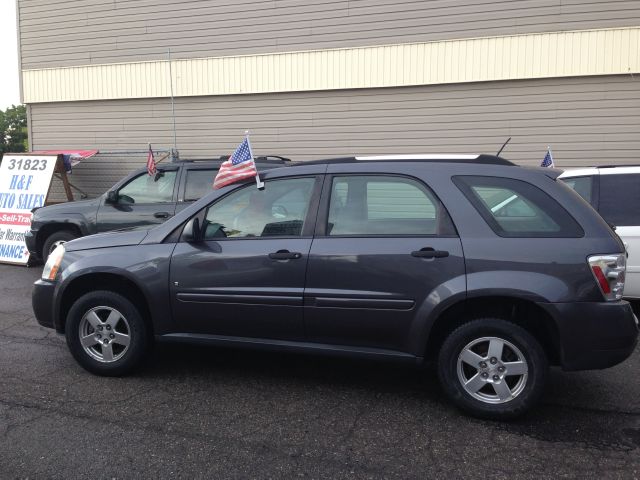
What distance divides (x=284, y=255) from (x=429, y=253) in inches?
38.9

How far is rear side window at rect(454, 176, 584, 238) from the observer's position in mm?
3639

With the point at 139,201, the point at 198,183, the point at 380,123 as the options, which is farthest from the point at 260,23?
the point at 139,201

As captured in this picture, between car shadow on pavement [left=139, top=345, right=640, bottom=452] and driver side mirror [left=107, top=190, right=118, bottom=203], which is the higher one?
driver side mirror [left=107, top=190, right=118, bottom=203]

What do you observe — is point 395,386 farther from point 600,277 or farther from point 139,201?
point 139,201

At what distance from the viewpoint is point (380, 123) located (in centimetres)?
1064

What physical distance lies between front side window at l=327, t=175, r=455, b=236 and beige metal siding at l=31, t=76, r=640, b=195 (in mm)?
6636

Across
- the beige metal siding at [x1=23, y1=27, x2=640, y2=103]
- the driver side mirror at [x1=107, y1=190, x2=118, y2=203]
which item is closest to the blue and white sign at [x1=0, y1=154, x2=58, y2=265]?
the beige metal siding at [x1=23, y1=27, x2=640, y2=103]

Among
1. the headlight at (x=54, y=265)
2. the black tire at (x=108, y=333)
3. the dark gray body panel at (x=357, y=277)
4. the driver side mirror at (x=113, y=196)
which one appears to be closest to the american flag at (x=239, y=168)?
the dark gray body panel at (x=357, y=277)

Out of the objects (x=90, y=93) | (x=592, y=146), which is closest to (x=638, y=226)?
(x=592, y=146)

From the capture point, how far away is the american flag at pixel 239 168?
14.0 feet

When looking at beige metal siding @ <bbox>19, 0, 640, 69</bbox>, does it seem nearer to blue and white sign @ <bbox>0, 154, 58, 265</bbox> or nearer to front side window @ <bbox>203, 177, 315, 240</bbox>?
blue and white sign @ <bbox>0, 154, 58, 265</bbox>

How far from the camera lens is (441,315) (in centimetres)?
379

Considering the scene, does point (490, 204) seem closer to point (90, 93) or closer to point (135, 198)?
point (135, 198)

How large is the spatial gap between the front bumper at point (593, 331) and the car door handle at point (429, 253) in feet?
2.19
